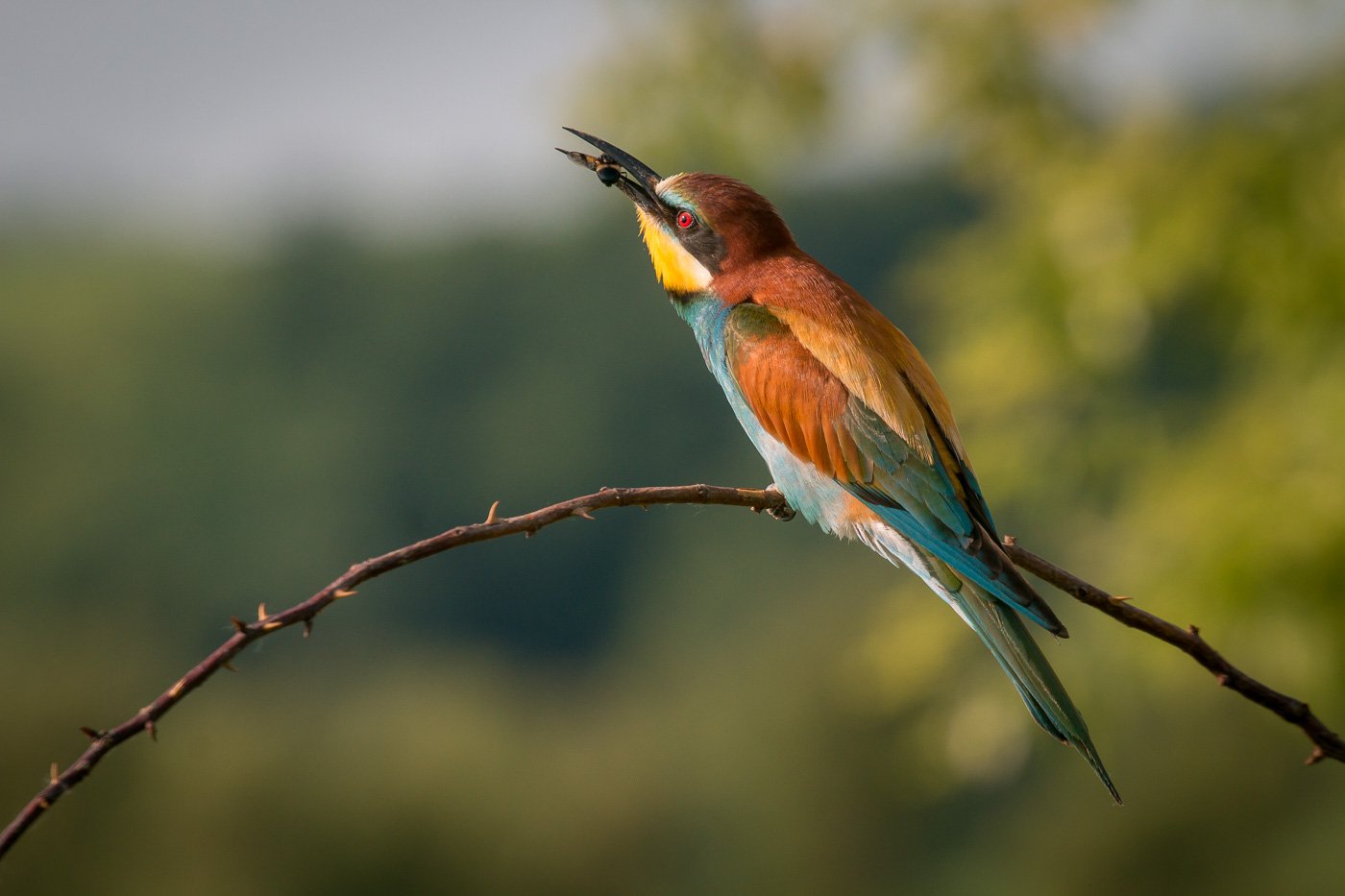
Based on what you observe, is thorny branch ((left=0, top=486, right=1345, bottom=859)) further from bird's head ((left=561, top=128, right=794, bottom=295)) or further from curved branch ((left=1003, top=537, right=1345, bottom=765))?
bird's head ((left=561, top=128, right=794, bottom=295))

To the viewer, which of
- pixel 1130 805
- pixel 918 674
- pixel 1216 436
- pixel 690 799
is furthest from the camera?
pixel 690 799

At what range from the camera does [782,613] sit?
17.7 m

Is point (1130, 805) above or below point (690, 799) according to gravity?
below

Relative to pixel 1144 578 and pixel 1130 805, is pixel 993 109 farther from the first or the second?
pixel 1130 805

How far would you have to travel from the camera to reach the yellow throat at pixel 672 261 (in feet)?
7.38

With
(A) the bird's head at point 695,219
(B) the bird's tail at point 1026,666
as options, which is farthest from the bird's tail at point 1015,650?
(A) the bird's head at point 695,219

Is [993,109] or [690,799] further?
[690,799]

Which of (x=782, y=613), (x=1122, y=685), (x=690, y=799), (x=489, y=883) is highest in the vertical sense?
(x=782, y=613)

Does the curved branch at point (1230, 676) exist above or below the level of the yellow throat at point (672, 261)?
below

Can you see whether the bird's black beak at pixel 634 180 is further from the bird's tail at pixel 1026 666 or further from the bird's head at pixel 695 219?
the bird's tail at pixel 1026 666

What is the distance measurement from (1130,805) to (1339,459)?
6334mm

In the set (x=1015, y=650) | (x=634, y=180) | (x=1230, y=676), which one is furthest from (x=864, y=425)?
(x=1230, y=676)

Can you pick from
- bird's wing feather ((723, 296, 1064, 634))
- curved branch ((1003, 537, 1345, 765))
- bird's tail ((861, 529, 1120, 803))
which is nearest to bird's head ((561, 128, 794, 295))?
bird's wing feather ((723, 296, 1064, 634))

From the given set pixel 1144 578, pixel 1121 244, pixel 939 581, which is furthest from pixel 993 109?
pixel 939 581
